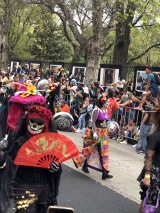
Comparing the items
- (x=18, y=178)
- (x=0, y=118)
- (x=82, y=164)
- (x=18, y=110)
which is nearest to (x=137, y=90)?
(x=82, y=164)

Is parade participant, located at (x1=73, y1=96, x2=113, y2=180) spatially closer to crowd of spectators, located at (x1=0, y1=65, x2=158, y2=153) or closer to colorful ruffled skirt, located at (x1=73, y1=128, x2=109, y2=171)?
colorful ruffled skirt, located at (x1=73, y1=128, x2=109, y2=171)

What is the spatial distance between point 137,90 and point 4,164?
34.1ft

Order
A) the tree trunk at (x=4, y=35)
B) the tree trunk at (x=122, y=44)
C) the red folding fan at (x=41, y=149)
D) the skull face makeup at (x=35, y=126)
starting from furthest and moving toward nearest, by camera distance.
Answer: the tree trunk at (x=122, y=44)
the tree trunk at (x=4, y=35)
the skull face makeup at (x=35, y=126)
the red folding fan at (x=41, y=149)

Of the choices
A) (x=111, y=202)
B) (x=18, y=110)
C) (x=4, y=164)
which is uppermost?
(x=18, y=110)

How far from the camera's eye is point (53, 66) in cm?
2372

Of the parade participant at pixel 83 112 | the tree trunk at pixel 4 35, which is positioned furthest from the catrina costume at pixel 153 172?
the tree trunk at pixel 4 35

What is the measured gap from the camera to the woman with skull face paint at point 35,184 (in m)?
4.31

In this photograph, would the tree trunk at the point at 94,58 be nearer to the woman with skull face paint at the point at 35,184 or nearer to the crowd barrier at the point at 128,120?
the crowd barrier at the point at 128,120

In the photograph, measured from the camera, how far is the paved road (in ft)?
20.7

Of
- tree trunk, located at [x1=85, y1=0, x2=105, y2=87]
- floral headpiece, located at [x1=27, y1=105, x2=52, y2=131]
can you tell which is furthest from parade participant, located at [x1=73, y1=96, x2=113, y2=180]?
tree trunk, located at [x1=85, y1=0, x2=105, y2=87]

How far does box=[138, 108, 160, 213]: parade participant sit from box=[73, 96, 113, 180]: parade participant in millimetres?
3118

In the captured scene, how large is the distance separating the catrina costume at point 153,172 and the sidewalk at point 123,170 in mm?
2078

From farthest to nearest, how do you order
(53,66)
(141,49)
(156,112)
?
(141,49) < (53,66) < (156,112)

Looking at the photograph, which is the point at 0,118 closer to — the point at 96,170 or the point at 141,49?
the point at 96,170
